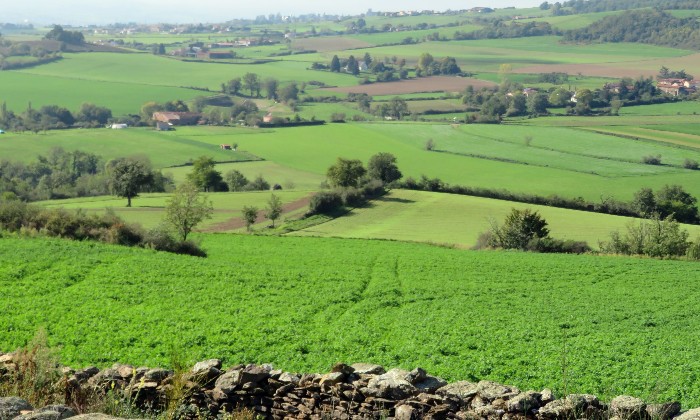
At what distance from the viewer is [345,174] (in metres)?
73.0

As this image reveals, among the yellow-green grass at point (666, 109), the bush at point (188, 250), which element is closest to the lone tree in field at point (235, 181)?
the bush at point (188, 250)

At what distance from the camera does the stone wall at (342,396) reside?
1262 cm

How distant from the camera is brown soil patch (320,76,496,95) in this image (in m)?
160

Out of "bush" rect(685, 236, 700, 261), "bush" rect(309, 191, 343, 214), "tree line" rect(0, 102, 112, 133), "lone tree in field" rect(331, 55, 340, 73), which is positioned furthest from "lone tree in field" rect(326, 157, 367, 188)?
"lone tree in field" rect(331, 55, 340, 73)

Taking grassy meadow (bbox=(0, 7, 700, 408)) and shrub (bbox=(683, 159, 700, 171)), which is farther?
shrub (bbox=(683, 159, 700, 171))

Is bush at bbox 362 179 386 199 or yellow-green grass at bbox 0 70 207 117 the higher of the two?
yellow-green grass at bbox 0 70 207 117

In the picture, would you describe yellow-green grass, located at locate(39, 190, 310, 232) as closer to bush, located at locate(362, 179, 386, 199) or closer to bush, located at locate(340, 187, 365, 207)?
bush, located at locate(340, 187, 365, 207)

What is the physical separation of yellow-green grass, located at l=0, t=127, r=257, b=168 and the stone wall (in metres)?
83.1

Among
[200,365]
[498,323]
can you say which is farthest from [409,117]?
[200,365]

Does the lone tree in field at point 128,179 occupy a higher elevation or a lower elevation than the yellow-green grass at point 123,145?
higher

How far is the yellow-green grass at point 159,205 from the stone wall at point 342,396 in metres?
42.5

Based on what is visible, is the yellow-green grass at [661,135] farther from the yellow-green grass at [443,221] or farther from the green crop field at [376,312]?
the green crop field at [376,312]

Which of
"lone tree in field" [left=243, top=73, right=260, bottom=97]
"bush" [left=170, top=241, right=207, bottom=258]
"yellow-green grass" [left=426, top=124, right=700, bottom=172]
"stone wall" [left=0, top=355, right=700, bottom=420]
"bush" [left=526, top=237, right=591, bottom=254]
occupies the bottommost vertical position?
"yellow-green grass" [left=426, top=124, right=700, bottom=172]

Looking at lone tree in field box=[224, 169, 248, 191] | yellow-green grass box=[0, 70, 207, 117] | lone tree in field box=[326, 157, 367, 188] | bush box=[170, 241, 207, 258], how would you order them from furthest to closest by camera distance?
yellow-green grass box=[0, 70, 207, 117] < lone tree in field box=[224, 169, 248, 191] < lone tree in field box=[326, 157, 367, 188] < bush box=[170, 241, 207, 258]
